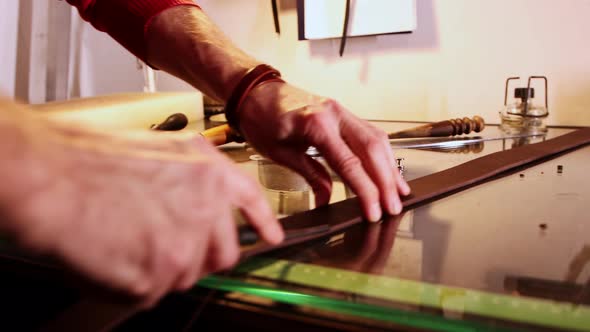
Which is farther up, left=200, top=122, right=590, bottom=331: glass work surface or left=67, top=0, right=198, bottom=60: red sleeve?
left=67, top=0, right=198, bottom=60: red sleeve

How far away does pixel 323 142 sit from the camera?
1.60 feet

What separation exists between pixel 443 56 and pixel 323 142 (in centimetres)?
75

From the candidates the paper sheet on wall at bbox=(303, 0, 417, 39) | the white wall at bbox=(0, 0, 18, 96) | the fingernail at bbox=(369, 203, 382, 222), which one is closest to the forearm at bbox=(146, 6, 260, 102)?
the fingernail at bbox=(369, 203, 382, 222)

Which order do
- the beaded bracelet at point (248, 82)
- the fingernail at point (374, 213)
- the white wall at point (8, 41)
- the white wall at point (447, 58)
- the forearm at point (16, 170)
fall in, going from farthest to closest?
the white wall at point (8, 41) < the white wall at point (447, 58) < the beaded bracelet at point (248, 82) < the fingernail at point (374, 213) < the forearm at point (16, 170)

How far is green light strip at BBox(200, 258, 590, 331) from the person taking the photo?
0.28m

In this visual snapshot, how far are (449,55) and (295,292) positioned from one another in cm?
95

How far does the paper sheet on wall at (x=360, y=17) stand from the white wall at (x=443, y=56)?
5 centimetres

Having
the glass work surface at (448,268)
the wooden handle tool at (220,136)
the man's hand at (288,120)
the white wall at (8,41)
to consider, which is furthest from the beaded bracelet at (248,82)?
the white wall at (8,41)

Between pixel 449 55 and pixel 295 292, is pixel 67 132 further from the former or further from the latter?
pixel 449 55

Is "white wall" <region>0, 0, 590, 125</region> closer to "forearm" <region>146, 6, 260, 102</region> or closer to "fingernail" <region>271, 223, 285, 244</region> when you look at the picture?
"forearm" <region>146, 6, 260, 102</region>

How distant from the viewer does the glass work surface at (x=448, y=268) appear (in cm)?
28

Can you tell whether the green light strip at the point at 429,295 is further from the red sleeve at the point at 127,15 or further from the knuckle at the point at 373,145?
the red sleeve at the point at 127,15

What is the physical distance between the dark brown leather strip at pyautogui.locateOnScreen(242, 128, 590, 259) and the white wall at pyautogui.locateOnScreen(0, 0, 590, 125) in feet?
0.68

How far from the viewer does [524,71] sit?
3.54 feet
